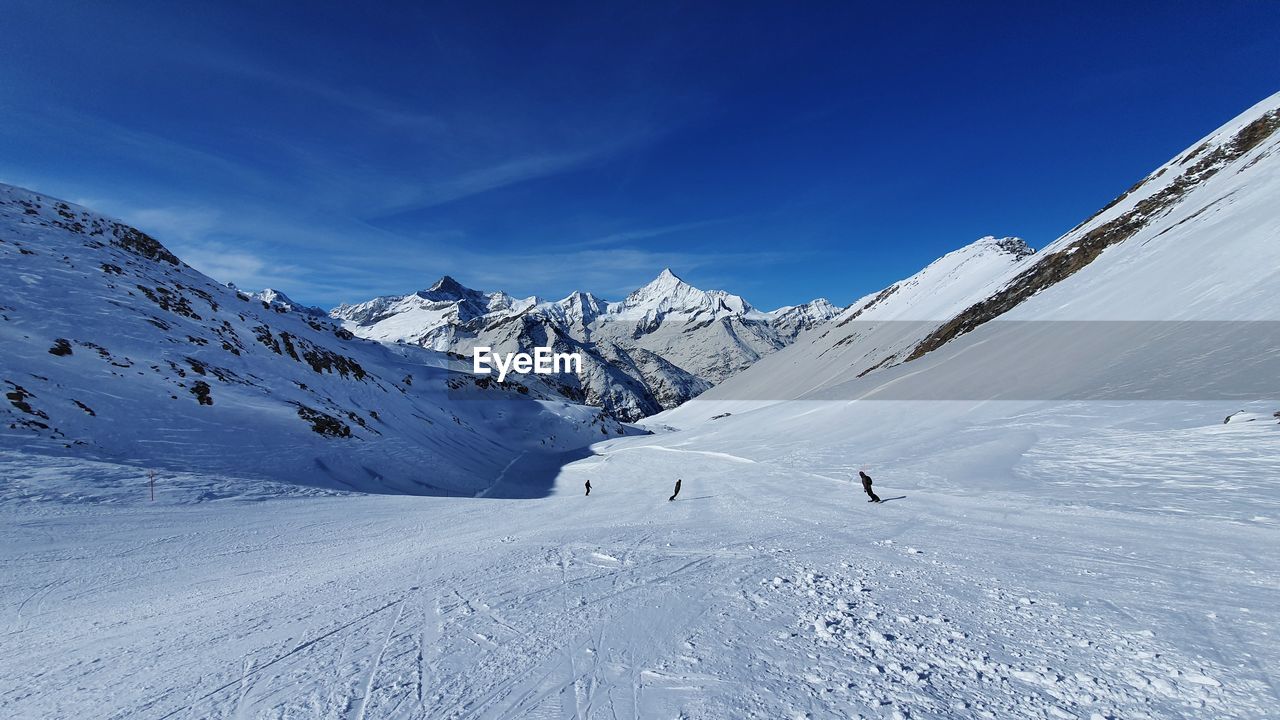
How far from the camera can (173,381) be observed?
86.1 ft

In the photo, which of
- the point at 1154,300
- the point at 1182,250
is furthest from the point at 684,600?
the point at 1182,250

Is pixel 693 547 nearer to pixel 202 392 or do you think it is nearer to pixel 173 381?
pixel 202 392

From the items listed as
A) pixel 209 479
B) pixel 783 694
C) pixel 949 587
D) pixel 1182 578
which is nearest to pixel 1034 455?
pixel 1182 578

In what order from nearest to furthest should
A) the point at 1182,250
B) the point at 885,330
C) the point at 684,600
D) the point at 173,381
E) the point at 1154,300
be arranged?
1. the point at 684,600
2. the point at 173,381
3. the point at 1154,300
4. the point at 1182,250
5. the point at 885,330

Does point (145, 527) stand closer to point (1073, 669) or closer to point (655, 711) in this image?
point (655, 711)

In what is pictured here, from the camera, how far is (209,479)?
19.7 m

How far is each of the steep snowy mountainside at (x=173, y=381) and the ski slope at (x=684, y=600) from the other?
435cm

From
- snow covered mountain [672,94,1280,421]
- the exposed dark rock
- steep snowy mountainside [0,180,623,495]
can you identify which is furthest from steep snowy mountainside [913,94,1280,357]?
the exposed dark rock

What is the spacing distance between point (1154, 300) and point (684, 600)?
40.5m

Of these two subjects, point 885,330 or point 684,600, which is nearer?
point 684,600

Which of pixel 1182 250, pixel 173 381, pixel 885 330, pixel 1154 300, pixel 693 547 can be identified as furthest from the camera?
pixel 885 330

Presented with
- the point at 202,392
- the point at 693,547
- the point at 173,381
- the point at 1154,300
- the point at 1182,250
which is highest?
the point at 173,381

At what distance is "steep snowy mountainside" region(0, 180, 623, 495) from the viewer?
68.4 feet

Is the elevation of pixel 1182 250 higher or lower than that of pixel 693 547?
higher
